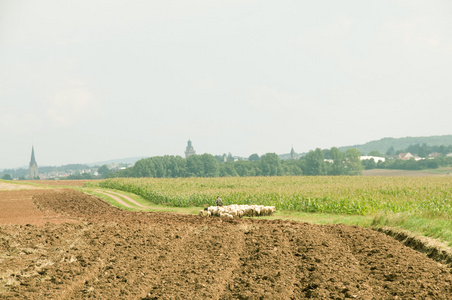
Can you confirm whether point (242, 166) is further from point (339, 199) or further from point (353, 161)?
point (339, 199)

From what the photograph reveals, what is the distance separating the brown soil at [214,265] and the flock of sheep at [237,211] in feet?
25.9

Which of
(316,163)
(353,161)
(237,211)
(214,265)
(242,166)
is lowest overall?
(214,265)

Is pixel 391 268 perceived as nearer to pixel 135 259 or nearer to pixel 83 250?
pixel 135 259

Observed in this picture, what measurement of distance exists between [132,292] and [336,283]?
18.2ft

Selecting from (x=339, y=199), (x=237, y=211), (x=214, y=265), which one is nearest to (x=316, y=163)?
(x=339, y=199)

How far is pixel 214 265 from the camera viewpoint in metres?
13.4

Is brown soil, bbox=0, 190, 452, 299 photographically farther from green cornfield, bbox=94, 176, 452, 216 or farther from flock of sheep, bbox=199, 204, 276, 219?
green cornfield, bbox=94, 176, 452, 216

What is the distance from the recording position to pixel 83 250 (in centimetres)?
1548

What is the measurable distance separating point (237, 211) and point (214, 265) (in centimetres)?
1461

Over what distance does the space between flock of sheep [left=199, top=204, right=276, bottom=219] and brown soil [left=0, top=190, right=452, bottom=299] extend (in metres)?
7.90

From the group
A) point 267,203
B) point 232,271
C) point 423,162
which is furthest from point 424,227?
point 423,162

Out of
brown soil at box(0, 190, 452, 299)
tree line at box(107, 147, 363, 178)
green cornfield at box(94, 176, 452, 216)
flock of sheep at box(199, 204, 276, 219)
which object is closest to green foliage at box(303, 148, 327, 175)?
tree line at box(107, 147, 363, 178)

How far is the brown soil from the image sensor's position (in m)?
11.1

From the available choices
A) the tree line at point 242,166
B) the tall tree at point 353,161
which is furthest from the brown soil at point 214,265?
the tall tree at point 353,161
